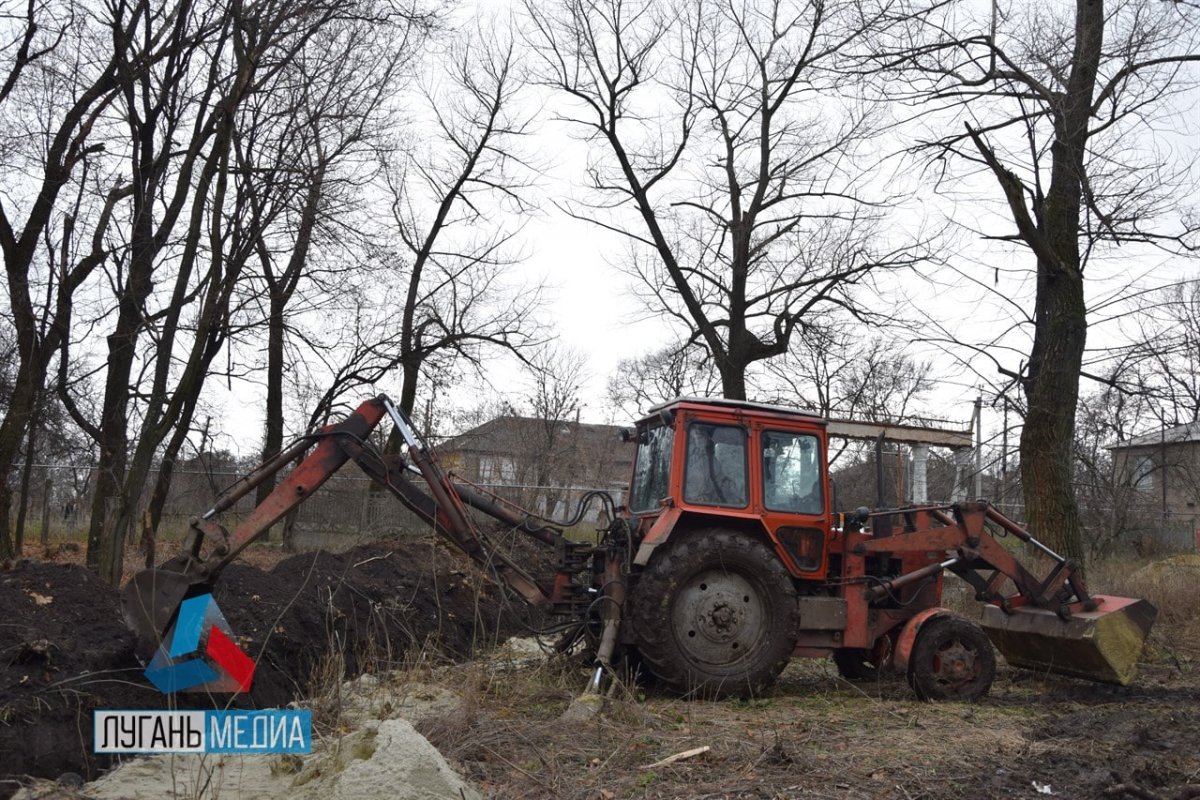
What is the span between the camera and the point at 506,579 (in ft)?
30.3

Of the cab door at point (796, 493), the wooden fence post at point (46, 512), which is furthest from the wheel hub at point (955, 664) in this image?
the wooden fence post at point (46, 512)

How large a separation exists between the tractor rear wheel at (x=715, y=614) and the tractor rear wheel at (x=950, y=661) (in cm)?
106

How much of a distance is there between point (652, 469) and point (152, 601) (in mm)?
4132

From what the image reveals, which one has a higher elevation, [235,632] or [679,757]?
[235,632]

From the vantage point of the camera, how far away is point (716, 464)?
9250mm

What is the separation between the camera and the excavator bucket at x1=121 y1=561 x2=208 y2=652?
24.9ft

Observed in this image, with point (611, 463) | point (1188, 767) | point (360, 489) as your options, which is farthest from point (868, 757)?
point (611, 463)

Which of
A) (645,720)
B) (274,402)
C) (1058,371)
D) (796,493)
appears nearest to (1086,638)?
(796,493)

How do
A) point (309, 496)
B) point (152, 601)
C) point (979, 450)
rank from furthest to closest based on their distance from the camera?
point (979, 450) < point (309, 496) < point (152, 601)

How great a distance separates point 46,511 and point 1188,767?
19.4m

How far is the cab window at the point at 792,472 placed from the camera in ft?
30.8

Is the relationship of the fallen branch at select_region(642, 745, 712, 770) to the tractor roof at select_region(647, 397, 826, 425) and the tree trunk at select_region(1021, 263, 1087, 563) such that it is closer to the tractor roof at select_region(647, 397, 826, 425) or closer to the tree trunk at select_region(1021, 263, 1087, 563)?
the tractor roof at select_region(647, 397, 826, 425)

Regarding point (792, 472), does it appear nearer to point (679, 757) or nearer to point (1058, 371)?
point (679, 757)

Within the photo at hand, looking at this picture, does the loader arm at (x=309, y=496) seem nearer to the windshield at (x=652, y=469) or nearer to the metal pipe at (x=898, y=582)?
the windshield at (x=652, y=469)
